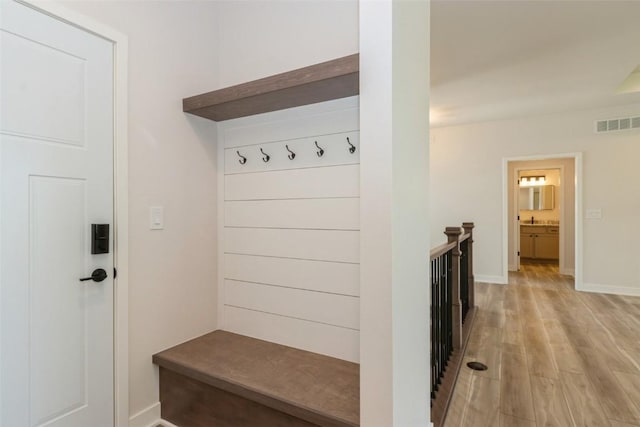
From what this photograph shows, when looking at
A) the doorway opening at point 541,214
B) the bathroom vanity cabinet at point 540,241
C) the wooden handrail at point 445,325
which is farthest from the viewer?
the bathroom vanity cabinet at point 540,241

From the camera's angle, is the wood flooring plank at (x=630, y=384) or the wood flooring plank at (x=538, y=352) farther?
the wood flooring plank at (x=538, y=352)

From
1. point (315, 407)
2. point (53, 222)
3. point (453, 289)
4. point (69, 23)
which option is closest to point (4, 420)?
point (53, 222)

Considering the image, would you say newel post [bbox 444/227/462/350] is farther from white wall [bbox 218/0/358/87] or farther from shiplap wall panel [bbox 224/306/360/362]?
white wall [bbox 218/0/358/87]

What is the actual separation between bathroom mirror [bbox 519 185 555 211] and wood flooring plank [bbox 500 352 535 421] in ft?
20.6

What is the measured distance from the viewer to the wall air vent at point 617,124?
4609mm

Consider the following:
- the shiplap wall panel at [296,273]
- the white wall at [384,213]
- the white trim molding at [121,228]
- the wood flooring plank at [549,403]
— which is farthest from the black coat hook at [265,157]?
the wood flooring plank at [549,403]

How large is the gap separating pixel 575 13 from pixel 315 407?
3.26 m

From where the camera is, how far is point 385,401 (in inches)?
45.7

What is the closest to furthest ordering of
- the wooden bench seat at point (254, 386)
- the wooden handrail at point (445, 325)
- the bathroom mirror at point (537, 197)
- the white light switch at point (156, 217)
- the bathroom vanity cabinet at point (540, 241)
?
the wooden bench seat at point (254, 386) < the white light switch at point (156, 217) < the wooden handrail at point (445, 325) < the bathroom vanity cabinet at point (540, 241) < the bathroom mirror at point (537, 197)

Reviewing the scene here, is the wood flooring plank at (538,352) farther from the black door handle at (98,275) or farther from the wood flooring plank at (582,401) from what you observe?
the black door handle at (98,275)

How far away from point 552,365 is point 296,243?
7.44 feet

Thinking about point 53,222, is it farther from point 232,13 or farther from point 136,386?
point 232,13

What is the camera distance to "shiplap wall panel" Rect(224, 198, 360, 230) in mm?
1883

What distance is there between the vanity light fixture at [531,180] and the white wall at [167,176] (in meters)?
7.89
